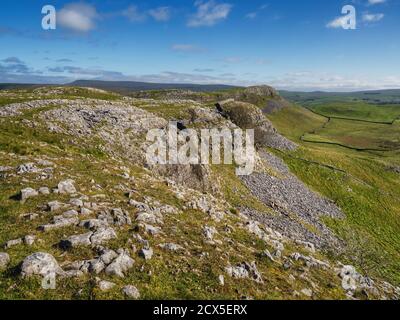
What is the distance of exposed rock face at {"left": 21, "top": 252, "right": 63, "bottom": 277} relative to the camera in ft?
46.5

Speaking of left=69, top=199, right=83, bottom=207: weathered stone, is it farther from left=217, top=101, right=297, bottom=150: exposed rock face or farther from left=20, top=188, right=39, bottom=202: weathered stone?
left=217, top=101, right=297, bottom=150: exposed rock face

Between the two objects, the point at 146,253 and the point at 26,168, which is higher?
the point at 26,168

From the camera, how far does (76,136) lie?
37531 mm

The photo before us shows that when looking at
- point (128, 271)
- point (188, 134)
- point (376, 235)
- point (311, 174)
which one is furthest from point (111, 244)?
point (311, 174)

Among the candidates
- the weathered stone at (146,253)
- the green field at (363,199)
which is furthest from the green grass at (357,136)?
the weathered stone at (146,253)

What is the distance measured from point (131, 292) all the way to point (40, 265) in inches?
152

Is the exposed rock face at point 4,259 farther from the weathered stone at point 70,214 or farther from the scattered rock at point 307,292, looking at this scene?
the scattered rock at point 307,292

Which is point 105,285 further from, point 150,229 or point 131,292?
point 150,229

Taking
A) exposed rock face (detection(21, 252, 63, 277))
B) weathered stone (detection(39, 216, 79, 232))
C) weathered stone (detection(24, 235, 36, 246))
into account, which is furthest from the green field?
weathered stone (detection(24, 235, 36, 246))

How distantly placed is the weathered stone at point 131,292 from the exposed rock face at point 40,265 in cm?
278

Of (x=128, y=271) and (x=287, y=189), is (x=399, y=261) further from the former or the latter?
(x=128, y=271)

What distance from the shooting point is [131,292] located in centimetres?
1419

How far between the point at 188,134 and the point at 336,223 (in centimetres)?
2510

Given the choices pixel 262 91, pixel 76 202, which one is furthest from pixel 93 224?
pixel 262 91
